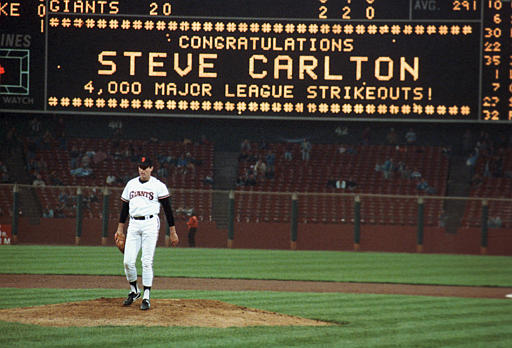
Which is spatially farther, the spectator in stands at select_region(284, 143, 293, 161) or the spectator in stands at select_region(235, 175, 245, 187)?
the spectator in stands at select_region(284, 143, 293, 161)

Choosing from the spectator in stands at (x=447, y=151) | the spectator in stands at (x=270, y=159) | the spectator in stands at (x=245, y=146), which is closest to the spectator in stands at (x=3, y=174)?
the spectator in stands at (x=245, y=146)

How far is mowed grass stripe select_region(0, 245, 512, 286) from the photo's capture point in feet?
52.4

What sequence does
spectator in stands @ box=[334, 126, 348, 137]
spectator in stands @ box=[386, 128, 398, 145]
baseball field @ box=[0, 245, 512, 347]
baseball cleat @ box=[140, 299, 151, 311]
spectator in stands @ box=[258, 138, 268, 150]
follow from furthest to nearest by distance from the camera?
spectator in stands @ box=[334, 126, 348, 137]
spectator in stands @ box=[386, 128, 398, 145]
spectator in stands @ box=[258, 138, 268, 150]
baseball cleat @ box=[140, 299, 151, 311]
baseball field @ box=[0, 245, 512, 347]

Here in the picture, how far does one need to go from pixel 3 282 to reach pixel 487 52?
1254 centimetres

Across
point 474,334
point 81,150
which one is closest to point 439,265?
point 474,334

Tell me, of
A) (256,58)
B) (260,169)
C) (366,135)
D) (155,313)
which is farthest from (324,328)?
(366,135)

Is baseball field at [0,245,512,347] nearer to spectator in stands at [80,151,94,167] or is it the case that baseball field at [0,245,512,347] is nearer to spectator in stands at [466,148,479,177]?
spectator in stands at [80,151,94,167]

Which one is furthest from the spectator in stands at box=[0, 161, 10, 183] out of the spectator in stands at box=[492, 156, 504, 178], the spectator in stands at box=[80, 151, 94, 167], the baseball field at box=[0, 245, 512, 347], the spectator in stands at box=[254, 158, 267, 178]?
the spectator in stands at box=[492, 156, 504, 178]

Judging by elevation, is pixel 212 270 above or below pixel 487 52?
below

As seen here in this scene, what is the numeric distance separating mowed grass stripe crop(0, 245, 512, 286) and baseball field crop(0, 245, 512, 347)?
31mm

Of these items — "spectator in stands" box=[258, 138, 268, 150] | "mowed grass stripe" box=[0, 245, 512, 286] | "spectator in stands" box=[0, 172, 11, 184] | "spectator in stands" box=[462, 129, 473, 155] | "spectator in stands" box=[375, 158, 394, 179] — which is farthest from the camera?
"spectator in stands" box=[462, 129, 473, 155]

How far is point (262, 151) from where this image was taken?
27.8 m

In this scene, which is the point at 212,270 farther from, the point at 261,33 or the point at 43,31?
the point at 43,31

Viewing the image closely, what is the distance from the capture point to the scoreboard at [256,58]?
64.3ft
